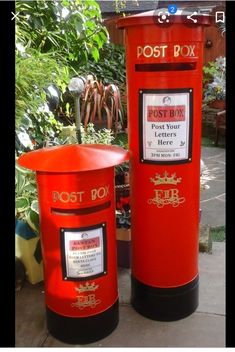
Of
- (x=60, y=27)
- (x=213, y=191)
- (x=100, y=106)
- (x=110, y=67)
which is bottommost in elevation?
(x=213, y=191)

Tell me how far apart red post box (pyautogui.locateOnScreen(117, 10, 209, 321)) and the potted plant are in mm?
7300

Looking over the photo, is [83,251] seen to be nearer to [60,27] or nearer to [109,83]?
[60,27]

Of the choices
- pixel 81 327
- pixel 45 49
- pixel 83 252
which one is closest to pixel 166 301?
pixel 81 327

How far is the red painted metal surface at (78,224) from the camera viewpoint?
7.56 feet

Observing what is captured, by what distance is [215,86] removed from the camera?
379 inches

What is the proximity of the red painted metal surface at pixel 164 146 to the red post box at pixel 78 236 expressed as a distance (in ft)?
0.72

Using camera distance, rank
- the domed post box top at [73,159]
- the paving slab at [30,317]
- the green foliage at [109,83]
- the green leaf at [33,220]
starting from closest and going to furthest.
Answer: the domed post box top at [73,159], the paving slab at [30,317], the green leaf at [33,220], the green foliage at [109,83]

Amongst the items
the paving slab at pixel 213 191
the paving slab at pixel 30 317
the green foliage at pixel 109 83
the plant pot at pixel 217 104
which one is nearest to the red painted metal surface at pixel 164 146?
the paving slab at pixel 30 317

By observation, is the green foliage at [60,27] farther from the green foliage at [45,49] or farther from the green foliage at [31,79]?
the green foliage at [31,79]

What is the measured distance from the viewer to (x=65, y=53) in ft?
15.2

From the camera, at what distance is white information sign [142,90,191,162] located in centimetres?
241

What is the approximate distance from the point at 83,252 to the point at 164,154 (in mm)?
751

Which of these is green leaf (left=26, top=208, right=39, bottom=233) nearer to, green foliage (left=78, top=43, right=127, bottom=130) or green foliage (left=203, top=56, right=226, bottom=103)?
green foliage (left=78, top=43, right=127, bottom=130)
